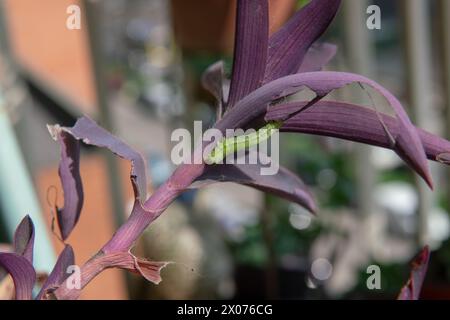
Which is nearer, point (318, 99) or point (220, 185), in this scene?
point (318, 99)

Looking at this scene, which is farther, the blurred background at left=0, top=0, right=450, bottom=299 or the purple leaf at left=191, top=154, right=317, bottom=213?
the blurred background at left=0, top=0, right=450, bottom=299

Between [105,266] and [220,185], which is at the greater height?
[105,266]

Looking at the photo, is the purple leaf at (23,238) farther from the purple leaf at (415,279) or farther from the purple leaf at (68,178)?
the purple leaf at (415,279)

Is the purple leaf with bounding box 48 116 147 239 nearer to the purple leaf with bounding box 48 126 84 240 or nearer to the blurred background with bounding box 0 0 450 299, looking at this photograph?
the purple leaf with bounding box 48 126 84 240

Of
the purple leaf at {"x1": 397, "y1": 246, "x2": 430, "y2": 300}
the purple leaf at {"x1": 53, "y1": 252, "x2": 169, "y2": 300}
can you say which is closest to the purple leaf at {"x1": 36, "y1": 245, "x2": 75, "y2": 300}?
the purple leaf at {"x1": 53, "y1": 252, "x2": 169, "y2": 300}

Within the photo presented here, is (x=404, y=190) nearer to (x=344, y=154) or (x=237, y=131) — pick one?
(x=344, y=154)

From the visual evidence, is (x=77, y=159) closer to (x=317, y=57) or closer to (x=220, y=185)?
(x=317, y=57)

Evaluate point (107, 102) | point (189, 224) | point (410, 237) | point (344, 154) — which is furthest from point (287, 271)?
point (410, 237)

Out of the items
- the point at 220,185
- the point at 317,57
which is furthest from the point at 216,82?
the point at 220,185
